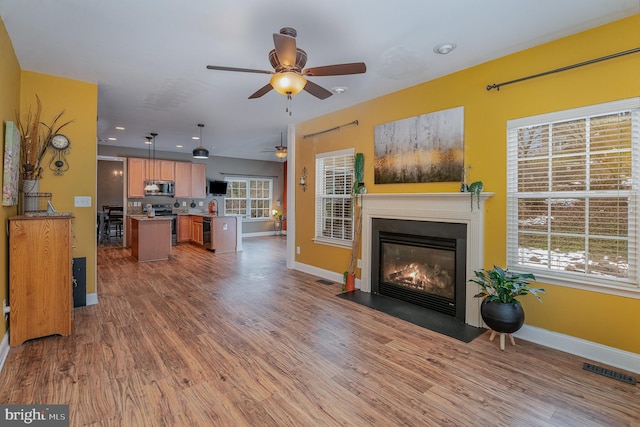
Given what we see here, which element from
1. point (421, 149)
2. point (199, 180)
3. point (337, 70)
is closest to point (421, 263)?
point (421, 149)

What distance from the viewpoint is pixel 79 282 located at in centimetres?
347

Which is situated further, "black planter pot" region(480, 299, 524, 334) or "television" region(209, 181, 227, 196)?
"television" region(209, 181, 227, 196)

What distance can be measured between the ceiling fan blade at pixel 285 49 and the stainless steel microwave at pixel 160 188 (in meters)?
6.63

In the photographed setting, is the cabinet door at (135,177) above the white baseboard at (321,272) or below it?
above

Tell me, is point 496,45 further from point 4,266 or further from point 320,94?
point 4,266

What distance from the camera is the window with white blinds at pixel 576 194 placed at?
2.29 m

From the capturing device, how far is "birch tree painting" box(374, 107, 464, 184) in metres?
3.24

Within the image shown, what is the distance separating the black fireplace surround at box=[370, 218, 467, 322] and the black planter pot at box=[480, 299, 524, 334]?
589 mm

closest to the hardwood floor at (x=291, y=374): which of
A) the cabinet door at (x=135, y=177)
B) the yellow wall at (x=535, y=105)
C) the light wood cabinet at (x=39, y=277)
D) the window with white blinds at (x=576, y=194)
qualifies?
the light wood cabinet at (x=39, y=277)

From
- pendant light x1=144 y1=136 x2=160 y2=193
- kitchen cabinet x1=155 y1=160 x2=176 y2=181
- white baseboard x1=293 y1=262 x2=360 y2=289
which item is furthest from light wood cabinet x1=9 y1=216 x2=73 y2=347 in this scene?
kitchen cabinet x1=155 y1=160 x2=176 y2=181

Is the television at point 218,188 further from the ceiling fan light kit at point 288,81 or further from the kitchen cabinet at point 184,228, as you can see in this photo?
the ceiling fan light kit at point 288,81

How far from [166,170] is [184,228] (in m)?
1.69

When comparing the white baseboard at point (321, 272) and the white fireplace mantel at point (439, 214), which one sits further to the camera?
the white baseboard at point (321, 272)

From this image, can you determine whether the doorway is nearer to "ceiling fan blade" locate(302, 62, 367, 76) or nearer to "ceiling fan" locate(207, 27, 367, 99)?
"ceiling fan" locate(207, 27, 367, 99)
